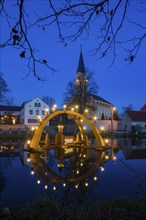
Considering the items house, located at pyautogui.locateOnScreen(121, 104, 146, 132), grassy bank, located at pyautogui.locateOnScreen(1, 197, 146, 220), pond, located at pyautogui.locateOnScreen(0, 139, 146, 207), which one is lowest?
pond, located at pyautogui.locateOnScreen(0, 139, 146, 207)

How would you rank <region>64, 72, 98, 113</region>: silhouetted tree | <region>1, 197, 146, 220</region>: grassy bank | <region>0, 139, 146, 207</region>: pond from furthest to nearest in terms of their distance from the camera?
1. <region>64, 72, 98, 113</region>: silhouetted tree
2. <region>0, 139, 146, 207</region>: pond
3. <region>1, 197, 146, 220</region>: grassy bank

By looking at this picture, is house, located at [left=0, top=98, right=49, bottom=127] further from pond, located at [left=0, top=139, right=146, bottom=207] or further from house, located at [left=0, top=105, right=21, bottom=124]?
pond, located at [left=0, top=139, right=146, bottom=207]

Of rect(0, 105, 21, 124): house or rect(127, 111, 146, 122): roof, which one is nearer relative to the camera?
rect(127, 111, 146, 122): roof

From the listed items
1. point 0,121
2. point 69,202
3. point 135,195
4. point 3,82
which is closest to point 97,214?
point 69,202

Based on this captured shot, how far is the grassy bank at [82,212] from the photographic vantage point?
3877 mm

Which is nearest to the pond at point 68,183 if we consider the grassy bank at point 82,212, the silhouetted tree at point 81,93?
the grassy bank at point 82,212

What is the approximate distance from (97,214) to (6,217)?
5.34 ft

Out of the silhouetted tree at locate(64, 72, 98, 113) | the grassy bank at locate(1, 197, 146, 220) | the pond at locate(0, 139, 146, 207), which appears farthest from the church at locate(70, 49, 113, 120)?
the grassy bank at locate(1, 197, 146, 220)

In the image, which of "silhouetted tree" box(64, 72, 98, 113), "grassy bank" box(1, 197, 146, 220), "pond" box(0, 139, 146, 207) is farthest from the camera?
"silhouetted tree" box(64, 72, 98, 113)

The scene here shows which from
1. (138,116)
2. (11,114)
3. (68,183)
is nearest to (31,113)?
(11,114)

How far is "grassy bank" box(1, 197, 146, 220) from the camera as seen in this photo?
388 cm

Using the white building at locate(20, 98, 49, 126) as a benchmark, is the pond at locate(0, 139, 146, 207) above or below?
below

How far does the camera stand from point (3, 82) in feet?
123

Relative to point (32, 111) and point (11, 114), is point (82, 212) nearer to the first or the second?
point (32, 111)
